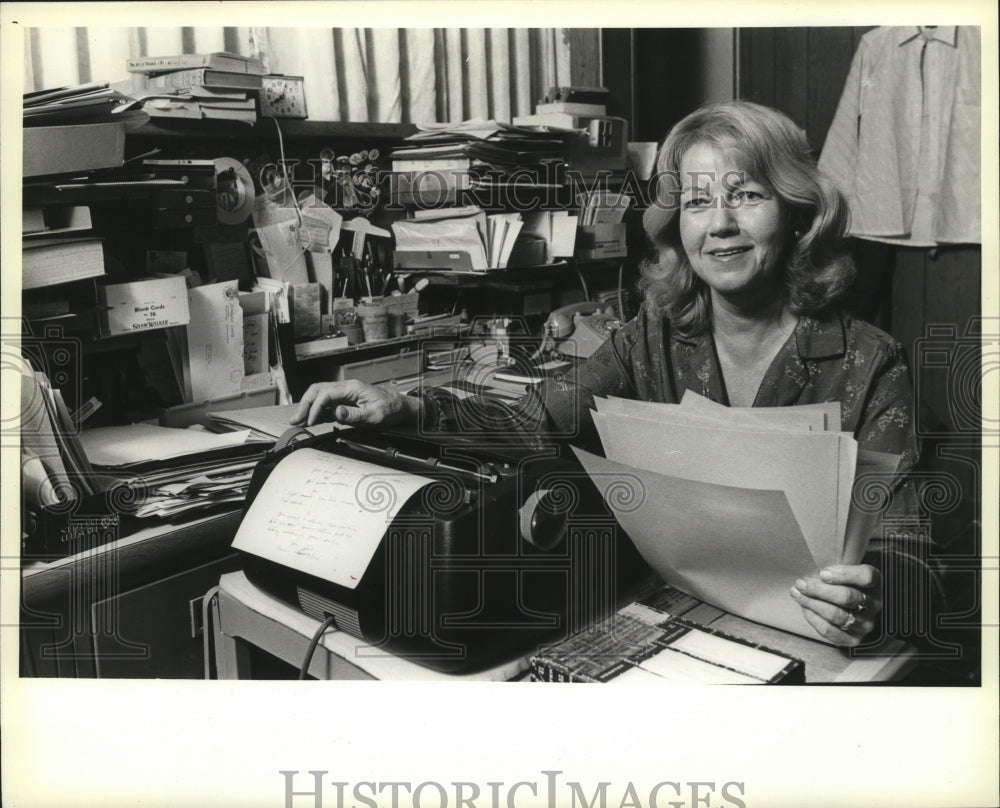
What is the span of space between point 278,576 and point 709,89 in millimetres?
2688

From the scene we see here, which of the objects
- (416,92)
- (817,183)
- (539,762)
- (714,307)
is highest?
(416,92)

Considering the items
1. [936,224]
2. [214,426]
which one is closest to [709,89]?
[936,224]

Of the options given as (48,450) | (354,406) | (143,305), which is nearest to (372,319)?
(143,305)

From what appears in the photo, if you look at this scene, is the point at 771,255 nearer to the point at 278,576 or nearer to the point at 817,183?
the point at 817,183

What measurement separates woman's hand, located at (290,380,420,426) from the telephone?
1025 mm

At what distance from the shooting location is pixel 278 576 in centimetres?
95

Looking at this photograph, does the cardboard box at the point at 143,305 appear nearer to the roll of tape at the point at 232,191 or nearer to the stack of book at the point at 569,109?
the roll of tape at the point at 232,191

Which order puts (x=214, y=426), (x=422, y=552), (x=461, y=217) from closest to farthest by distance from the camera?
1. (x=422, y=552)
2. (x=214, y=426)
3. (x=461, y=217)

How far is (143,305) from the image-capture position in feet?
4.99

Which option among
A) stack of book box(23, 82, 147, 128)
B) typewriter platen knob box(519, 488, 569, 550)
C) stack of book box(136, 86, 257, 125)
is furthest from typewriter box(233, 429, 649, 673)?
stack of book box(136, 86, 257, 125)

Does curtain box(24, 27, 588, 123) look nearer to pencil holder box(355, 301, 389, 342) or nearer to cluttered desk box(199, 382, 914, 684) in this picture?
pencil holder box(355, 301, 389, 342)

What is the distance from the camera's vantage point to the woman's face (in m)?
1.27

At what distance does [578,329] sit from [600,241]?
1.03ft

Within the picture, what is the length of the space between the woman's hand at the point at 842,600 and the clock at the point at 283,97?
148cm
